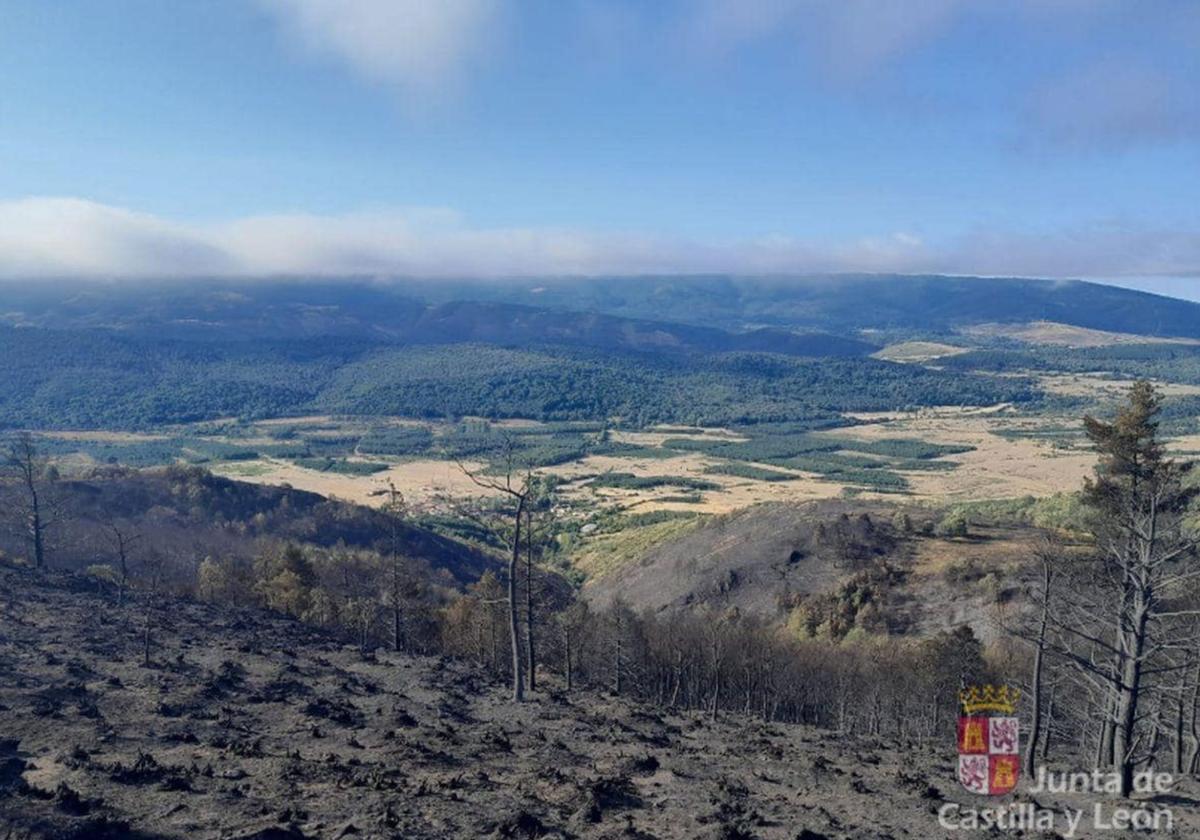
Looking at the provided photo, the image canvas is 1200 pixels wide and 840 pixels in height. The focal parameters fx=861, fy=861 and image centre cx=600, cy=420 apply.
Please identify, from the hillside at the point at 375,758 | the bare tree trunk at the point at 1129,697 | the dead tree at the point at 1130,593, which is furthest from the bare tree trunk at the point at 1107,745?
the bare tree trunk at the point at 1129,697

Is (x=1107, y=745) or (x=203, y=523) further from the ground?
(x=1107, y=745)

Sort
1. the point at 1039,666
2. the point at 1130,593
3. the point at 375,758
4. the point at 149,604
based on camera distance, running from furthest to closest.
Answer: the point at 149,604 < the point at 1039,666 < the point at 1130,593 < the point at 375,758

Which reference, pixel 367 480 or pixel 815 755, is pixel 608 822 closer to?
pixel 815 755

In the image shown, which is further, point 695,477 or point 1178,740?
point 695,477

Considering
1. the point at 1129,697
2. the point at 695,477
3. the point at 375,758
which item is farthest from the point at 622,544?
the point at 1129,697

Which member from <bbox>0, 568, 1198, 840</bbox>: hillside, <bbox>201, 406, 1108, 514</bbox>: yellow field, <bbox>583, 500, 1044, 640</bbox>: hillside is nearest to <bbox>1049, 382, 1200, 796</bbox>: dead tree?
<bbox>0, 568, 1198, 840</bbox>: hillside

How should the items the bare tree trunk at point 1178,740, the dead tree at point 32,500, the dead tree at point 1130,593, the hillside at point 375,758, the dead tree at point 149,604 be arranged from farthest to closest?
the dead tree at point 32,500, the dead tree at point 149,604, the bare tree trunk at point 1178,740, the dead tree at point 1130,593, the hillside at point 375,758

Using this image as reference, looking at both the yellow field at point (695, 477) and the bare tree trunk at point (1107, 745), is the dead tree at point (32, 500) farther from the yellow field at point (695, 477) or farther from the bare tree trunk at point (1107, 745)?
the bare tree trunk at point (1107, 745)

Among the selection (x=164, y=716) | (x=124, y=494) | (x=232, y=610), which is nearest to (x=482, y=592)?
(x=232, y=610)

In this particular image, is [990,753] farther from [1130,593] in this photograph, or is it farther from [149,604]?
[149,604]
